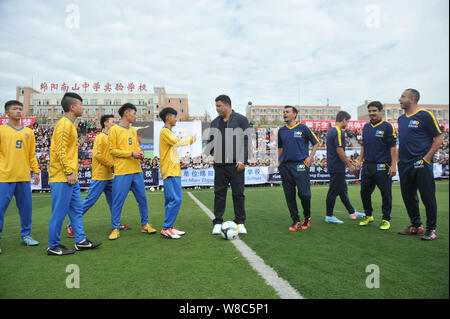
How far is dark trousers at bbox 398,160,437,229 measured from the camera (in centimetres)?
429

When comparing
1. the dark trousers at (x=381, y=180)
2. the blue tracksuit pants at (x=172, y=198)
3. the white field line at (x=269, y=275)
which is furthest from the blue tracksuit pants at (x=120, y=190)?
the dark trousers at (x=381, y=180)

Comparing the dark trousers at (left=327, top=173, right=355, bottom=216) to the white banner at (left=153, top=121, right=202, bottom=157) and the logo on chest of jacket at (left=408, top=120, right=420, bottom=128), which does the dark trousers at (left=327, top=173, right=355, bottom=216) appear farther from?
the white banner at (left=153, top=121, right=202, bottom=157)

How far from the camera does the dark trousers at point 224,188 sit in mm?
4801

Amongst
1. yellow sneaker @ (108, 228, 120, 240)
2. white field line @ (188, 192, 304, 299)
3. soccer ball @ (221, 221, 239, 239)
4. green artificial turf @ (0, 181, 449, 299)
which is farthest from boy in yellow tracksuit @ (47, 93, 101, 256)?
white field line @ (188, 192, 304, 299)

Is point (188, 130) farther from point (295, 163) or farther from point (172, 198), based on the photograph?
point (172, 198)

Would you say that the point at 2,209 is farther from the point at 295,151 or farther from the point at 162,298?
the point at 295,151

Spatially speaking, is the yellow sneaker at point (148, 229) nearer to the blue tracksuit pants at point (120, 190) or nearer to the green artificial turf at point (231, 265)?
the green artificial turf at point (231, 265)

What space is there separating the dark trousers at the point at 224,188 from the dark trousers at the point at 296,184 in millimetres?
907

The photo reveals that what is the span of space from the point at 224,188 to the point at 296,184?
1.34 m

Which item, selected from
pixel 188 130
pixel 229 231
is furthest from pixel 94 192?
pixel 188 130

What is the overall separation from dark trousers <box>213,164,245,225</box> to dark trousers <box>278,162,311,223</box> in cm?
91

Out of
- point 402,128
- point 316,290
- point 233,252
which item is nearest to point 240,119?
point 233,252

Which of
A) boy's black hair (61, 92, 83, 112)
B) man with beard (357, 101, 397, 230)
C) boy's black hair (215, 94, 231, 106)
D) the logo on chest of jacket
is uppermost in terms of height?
boy's black hair (215, 94, 231, 106)

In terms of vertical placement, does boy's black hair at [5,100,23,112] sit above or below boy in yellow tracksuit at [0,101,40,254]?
above
